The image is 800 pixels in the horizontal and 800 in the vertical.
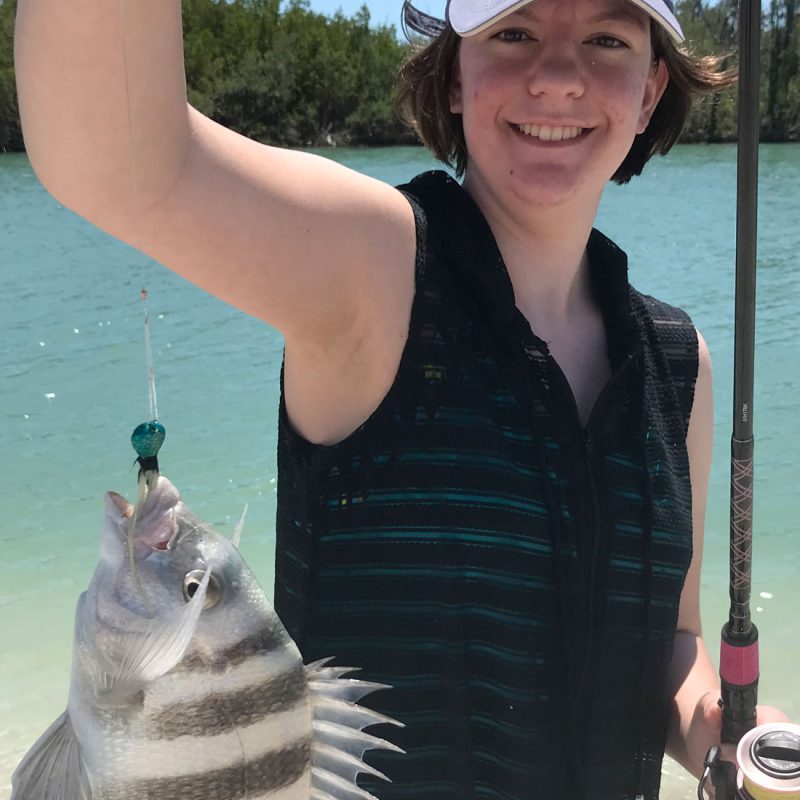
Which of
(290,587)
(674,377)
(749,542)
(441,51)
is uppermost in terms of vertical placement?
(441,51)

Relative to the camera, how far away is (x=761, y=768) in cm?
171

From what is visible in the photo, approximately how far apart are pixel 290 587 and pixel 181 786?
496 mm

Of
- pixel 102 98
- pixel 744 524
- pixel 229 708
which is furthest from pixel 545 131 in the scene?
pixel 229 708

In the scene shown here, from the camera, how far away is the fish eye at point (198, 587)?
3.72 ft

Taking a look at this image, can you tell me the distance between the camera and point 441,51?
1.86 metres

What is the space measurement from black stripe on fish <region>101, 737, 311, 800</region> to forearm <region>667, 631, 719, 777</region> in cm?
99

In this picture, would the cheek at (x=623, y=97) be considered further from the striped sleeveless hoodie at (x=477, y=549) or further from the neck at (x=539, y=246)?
the striped sleeveless hoodie at (x=477, y=549)

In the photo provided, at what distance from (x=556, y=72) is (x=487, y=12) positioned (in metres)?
0.15

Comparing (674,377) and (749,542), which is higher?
(674,377)

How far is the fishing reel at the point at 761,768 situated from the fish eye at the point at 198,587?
105cm

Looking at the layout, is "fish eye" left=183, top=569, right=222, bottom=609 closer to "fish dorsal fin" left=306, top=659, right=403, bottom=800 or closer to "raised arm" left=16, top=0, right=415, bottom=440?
"fish dorsal fin" left=306, top=659, right=403, bottom=800

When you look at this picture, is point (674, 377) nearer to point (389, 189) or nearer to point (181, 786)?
point (389, 189)

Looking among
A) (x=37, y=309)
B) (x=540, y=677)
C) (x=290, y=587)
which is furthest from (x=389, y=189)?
(x=37, y=309)

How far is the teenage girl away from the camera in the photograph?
132 centimetres
